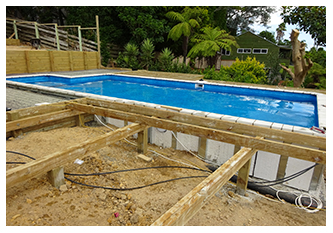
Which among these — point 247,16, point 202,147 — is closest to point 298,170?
point 202,147

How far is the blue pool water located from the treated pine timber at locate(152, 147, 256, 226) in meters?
4.36

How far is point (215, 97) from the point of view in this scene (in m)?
8.55

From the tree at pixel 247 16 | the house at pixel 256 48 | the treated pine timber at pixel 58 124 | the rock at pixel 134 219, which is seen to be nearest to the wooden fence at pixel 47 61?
the treated pine timber at pixel 58 124

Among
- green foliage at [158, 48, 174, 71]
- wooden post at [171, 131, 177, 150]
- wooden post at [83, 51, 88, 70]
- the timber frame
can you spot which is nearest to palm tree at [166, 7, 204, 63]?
green foliage at [158, 48, 174, 71]

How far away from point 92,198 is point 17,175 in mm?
886

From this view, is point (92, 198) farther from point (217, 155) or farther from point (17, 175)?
point (217, 155)

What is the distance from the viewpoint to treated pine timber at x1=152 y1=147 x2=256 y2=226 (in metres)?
1.57

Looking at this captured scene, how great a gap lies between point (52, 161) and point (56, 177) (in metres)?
0.32

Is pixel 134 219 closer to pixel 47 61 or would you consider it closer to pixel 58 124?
pixel 58 124

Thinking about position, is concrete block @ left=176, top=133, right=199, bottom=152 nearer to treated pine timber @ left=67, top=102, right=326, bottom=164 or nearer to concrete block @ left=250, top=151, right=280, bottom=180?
treated pine timber @ left=67, top=102, right=326, bottom=164

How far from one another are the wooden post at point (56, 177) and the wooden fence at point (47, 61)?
400 inches

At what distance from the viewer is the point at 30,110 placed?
4.22m

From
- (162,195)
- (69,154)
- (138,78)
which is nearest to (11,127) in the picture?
(69,154)

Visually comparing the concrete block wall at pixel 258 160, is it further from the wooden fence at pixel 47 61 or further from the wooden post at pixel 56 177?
the wooden fence at pixel 47 61
